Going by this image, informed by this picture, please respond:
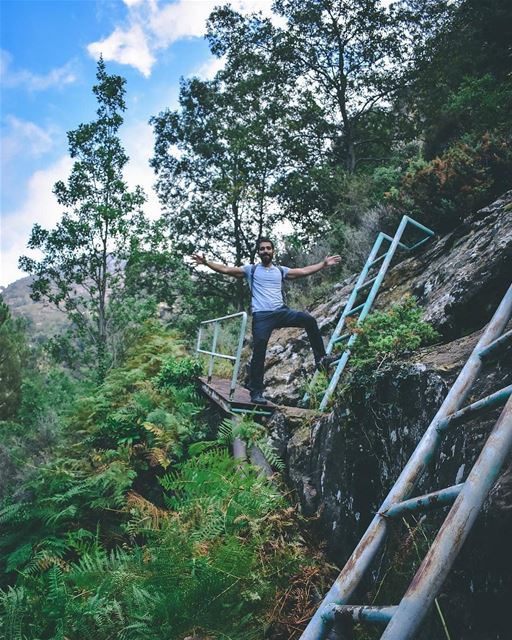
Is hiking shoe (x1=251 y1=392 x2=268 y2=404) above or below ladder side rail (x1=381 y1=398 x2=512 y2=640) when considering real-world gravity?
below

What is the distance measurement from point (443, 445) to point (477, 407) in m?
0.48

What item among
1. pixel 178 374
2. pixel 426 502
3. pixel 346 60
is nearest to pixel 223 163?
pixel 346 60

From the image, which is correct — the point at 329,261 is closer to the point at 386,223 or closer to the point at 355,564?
the point at 386,223

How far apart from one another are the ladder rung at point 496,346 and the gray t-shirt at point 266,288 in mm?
3885

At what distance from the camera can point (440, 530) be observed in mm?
1351

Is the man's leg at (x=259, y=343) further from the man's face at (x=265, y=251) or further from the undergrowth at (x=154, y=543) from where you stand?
the undergrowth at (x=154, y=543)

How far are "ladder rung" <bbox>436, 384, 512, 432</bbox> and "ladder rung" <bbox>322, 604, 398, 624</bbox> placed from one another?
0.84 metres

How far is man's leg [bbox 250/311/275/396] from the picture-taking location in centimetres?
591

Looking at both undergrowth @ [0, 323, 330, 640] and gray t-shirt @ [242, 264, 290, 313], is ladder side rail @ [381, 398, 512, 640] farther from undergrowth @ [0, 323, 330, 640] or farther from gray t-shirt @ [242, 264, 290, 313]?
gray t-shirt @ [242, 264, 290, 313]

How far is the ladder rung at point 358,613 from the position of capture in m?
1.35

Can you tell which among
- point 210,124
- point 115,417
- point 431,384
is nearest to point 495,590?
point 431,384

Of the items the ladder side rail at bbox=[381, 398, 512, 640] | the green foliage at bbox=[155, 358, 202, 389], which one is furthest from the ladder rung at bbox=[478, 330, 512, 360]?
the green foliage at bbox=[155, 358, 202, 389]

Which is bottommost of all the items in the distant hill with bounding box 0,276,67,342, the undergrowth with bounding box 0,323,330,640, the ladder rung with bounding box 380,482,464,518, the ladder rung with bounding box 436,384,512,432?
the undergrowth with bounding box 0,323,330,640

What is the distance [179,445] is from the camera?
19.2ft
